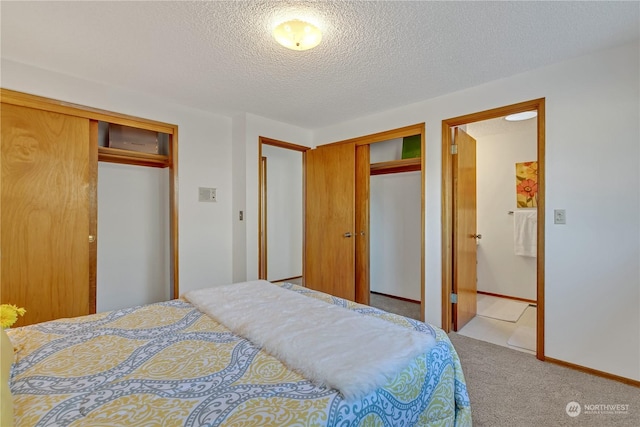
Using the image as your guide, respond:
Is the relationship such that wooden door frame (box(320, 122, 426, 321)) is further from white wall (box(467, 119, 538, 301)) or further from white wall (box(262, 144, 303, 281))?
white wall (box(262, 144, 303, 281))

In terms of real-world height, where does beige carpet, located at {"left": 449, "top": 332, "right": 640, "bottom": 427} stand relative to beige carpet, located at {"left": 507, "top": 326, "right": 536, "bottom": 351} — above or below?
above

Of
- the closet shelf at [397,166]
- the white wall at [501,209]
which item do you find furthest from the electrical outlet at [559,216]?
the white wall at [501,209]

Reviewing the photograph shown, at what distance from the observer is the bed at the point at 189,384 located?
2.58ft

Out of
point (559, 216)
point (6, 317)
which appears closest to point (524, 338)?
point (559, 216)

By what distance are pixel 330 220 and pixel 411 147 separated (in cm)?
130

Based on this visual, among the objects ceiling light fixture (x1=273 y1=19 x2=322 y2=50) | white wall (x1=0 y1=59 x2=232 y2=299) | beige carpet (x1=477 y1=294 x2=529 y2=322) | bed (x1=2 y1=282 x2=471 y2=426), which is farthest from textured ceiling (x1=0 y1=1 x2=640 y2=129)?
beige carpet (x1=477 y1=294 x2=529 y2=322)

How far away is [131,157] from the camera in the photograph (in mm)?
2939

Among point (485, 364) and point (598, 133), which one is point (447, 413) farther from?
point (598, 133)

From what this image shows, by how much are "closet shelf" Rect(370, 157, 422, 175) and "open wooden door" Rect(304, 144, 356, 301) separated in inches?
18.7

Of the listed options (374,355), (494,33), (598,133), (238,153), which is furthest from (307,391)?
(238,153)

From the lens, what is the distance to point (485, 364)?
2.19 m

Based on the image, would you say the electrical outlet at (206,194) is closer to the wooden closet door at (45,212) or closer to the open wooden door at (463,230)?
the wooden closet door at (45,212)

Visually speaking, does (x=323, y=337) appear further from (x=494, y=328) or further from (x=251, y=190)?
(x=494, y=328)

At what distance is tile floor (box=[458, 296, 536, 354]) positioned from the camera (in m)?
2.65
